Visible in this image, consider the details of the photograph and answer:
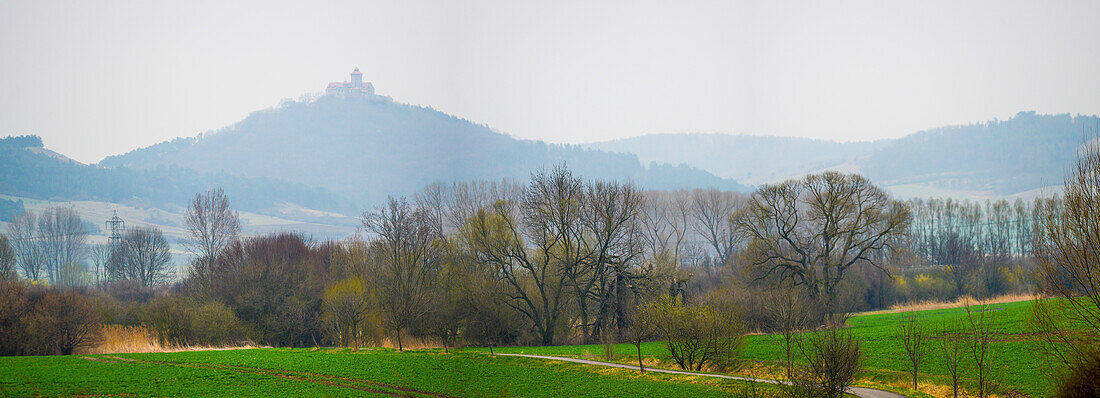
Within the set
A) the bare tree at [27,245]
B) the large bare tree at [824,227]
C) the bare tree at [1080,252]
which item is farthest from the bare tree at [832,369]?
the bare tree at [27,245]

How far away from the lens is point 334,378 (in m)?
24.5

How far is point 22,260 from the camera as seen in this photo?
9031cm

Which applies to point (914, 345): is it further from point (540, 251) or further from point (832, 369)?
point (540, 251)

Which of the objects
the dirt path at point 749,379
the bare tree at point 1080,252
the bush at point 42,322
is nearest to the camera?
the bare tree at point 1080,252

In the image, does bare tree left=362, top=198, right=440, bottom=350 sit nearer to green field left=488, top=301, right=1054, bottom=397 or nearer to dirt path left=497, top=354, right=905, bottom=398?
green field left=488, top=301, right=1054, bottom=397

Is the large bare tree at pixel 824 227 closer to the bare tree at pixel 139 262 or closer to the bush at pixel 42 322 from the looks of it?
the bush at pixel 42 322

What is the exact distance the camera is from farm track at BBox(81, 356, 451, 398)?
21.6m

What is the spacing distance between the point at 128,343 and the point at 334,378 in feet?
55.7

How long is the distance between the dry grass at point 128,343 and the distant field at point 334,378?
196 inches

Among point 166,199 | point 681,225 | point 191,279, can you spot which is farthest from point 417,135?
point 191,279

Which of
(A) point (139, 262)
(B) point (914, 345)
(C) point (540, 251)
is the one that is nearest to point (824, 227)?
(C) point (540, 251)

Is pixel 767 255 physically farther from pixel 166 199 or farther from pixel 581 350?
pixel 166 199

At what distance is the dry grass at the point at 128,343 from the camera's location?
3431 centimetres

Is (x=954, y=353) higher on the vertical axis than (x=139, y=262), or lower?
lower
